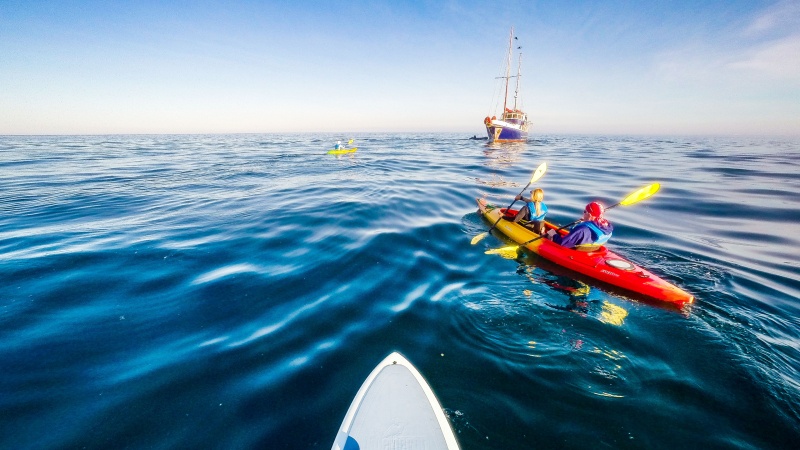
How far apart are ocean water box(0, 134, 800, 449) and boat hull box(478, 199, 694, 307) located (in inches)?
10.7

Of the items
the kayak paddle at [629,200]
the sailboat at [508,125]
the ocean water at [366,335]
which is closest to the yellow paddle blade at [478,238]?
the ocean water at [366,335]

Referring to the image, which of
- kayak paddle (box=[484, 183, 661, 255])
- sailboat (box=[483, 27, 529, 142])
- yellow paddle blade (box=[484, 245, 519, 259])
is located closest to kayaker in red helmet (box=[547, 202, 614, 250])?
kayak paddle (box=[484, 183, 661, 255])

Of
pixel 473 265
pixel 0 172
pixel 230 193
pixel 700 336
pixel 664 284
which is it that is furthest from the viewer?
pixel 0 172

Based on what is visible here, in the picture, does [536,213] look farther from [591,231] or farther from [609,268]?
[609,268]

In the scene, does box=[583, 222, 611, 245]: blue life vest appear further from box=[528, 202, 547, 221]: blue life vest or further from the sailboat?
the sailboat

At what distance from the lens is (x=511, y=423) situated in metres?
3.44

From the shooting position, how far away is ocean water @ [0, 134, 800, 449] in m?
3.47

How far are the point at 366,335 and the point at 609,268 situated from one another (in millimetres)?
5346

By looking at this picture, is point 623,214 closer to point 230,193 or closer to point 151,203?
point 230,193

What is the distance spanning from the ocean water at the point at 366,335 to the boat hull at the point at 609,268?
0.89ft

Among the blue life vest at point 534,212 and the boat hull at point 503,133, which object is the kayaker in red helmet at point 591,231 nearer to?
the blue life vest at point 534,212

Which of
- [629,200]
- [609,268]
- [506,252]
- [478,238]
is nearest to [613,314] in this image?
[609,268]

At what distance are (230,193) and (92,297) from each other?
1065 centimetres

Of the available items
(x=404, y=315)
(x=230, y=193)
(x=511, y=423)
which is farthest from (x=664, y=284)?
(x=230, y=193)
